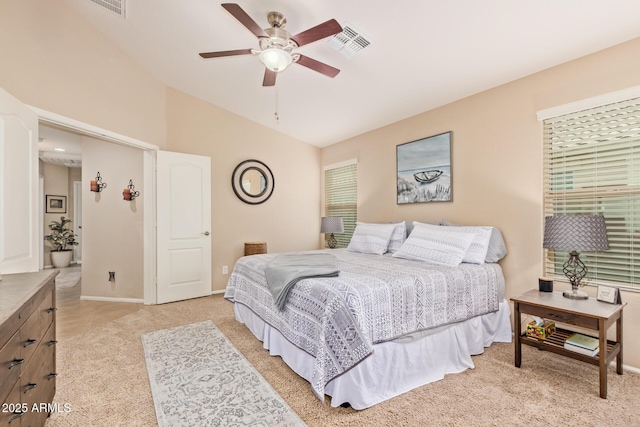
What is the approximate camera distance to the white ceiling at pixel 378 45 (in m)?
2.22

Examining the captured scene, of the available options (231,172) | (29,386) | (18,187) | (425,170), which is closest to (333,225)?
(425,170)

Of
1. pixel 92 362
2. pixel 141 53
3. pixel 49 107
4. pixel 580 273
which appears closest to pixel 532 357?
pixel 580 273

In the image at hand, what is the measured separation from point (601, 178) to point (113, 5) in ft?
15.0

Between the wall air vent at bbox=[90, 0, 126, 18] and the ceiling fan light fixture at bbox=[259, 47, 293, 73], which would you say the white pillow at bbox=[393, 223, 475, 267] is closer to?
the ceiling fan light fixture at bbox=[259, 47, 293, 73]

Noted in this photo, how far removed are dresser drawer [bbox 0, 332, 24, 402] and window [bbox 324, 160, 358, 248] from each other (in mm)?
4290

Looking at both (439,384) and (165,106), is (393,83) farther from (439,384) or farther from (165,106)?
(165,106)

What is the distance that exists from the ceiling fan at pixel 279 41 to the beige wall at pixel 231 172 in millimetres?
2368

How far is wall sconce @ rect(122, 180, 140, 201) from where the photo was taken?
4.24 metres

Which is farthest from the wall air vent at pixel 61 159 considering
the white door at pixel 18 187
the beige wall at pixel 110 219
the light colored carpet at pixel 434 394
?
the light colored carpet at pixel 434 394

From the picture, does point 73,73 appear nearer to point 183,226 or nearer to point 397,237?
point 183,226

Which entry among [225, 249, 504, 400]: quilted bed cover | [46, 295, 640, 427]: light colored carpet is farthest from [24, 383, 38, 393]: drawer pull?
[225, 249, 504, 400]: quilted bed cover

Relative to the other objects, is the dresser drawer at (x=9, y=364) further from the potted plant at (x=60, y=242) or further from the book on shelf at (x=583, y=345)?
the potted plant at (x=60, y=242)

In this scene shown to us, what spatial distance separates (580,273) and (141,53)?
5.01 meters

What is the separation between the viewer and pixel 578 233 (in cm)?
217
